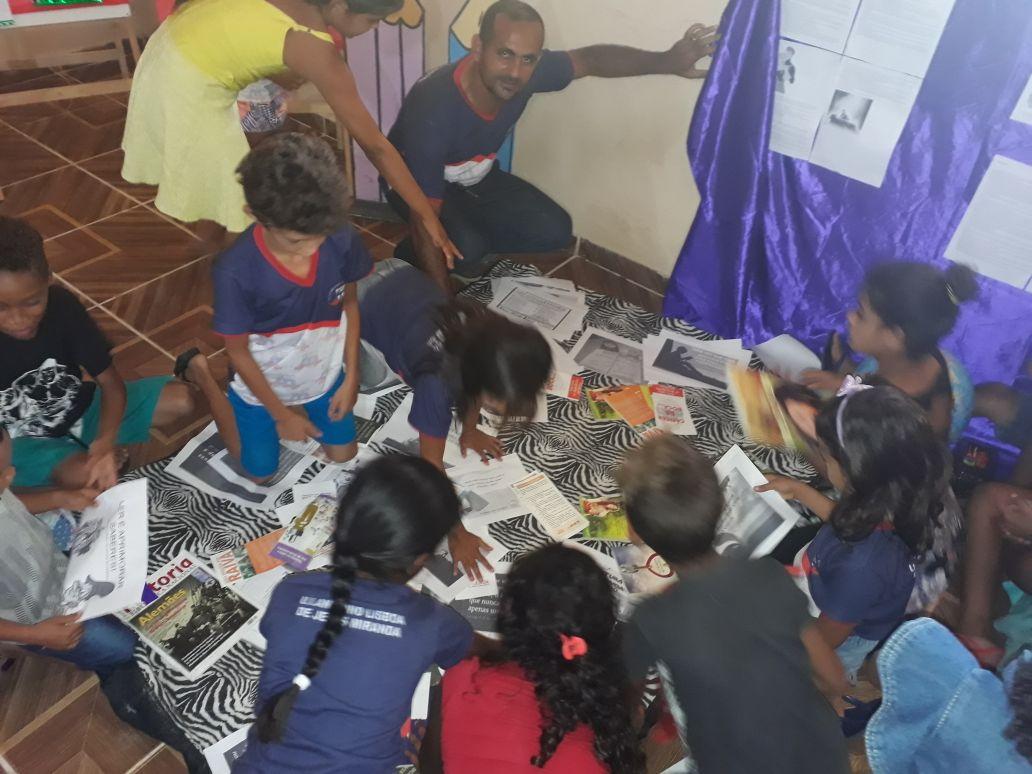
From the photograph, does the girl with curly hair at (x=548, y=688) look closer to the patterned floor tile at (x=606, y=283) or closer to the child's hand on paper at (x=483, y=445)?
the child's hand on paper at (x=483, y=445)

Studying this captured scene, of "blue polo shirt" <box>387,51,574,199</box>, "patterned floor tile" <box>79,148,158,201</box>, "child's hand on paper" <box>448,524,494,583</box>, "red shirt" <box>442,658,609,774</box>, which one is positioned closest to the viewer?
"red shirt" <box>442,658,609,774</box>

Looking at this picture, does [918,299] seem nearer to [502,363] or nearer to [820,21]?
[820,21]

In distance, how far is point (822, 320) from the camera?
2.24 meters

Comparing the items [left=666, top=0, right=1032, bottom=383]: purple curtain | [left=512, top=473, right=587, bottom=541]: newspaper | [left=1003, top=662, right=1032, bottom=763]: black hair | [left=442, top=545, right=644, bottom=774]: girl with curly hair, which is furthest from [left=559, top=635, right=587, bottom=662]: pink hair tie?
[left=666, top=0, right=1032, bottom=383]: purple curtain

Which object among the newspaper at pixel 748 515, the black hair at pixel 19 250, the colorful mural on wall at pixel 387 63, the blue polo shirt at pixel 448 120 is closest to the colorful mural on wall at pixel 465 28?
the colorful mural on wall at pixel 387 63

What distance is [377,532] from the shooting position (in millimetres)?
1090

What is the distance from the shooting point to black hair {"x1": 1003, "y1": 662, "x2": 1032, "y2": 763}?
0.86m

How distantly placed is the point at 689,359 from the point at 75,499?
167 cm

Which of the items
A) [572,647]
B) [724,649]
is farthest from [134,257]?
[724,649]

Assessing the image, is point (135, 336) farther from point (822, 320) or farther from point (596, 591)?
point (822, 320)

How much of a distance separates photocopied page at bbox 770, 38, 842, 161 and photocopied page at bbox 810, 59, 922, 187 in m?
0.02

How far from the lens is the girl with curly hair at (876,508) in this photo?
127cm

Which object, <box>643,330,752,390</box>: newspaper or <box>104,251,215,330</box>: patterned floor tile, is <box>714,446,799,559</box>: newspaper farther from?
<box>104,251,215,330</box>: patterned floor tile

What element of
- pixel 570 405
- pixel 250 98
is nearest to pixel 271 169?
pixel 250 98
